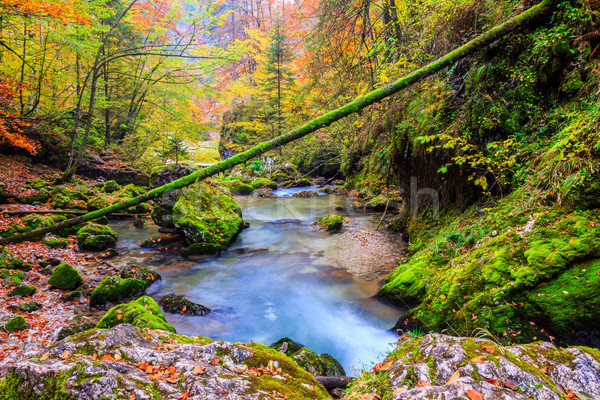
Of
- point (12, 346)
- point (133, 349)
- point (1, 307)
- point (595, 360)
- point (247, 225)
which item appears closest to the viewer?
point (595, 360)

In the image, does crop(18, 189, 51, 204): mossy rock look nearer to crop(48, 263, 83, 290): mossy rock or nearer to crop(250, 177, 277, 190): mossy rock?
crop(48, 263, 83, 290): mossy rock

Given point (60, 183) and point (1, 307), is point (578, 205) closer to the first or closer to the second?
point (1, 307)

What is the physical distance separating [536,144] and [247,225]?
9.91 meters

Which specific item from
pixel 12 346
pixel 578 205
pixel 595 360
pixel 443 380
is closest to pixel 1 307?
pixel 12 346

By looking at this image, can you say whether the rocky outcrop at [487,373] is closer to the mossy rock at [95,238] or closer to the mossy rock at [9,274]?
the mossy rock at [9,274]

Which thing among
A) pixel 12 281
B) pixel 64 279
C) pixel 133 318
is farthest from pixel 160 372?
pixel 12 281

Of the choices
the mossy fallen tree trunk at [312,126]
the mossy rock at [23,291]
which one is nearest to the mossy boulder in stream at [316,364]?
the mossy fallen tree trunk at [312,126]

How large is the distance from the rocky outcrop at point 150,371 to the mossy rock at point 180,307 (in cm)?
304

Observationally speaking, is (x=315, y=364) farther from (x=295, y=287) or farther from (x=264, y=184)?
(x=264, y=184)

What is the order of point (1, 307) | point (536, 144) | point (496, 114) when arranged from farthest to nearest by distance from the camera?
1. point (496, 114)
2. point (1, 307)
3. point (536, 144)

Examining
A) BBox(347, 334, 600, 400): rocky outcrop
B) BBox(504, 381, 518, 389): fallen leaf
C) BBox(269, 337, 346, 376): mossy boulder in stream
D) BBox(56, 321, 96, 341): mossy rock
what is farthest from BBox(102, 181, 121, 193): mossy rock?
BBox(504, 381, 518, 389): fallen leaf

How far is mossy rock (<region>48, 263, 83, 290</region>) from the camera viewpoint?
18.3ft

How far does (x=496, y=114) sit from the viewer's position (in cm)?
482

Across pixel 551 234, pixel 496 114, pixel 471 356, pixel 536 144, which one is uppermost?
pixel 496 114
